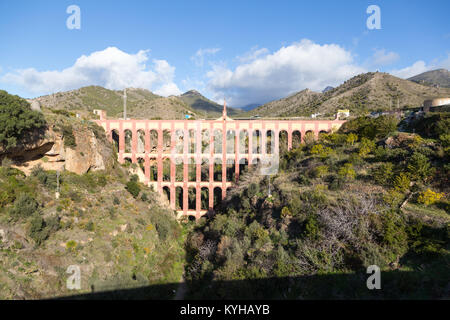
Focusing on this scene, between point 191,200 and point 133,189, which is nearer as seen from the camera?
point 133,189

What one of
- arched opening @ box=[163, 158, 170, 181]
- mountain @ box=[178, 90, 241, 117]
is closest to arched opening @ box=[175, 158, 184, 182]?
arched opening @ box=[163, 158, 170, 181]

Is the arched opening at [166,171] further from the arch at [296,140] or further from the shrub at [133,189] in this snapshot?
the arch at [296,140]

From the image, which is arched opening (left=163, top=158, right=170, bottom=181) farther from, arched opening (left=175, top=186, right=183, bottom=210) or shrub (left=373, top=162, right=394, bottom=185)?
shrub (left=373, top=162, right=394, bottom=185)

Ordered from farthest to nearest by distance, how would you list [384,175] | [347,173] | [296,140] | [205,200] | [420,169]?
1. [296,140]
2. [205,200]
3. [347,173]
4. [384,175]
5. [420,169]

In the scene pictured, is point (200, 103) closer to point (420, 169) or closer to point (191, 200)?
point (191, 200)

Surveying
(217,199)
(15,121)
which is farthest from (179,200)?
(15,121)
